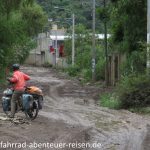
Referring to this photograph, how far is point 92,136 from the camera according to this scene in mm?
13789

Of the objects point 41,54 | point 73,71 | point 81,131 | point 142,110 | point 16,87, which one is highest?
point 16,87

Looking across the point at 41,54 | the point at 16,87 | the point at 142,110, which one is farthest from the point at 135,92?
the point at 41,54

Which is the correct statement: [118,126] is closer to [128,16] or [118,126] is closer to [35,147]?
[35,147]

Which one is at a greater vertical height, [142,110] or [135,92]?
[135,92]

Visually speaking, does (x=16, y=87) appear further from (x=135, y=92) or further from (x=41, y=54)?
(x=41, y=54)

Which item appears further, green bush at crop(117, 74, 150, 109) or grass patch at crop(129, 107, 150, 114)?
green bush at crop(117, 74, 150, 109)

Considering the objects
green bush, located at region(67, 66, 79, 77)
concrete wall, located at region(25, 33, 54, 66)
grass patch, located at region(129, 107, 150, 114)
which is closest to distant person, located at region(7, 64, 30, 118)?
grass patch, located at region(129, 107, 150, 114)

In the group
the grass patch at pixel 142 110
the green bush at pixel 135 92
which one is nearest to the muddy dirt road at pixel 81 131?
the grass patch at pixel 142 110

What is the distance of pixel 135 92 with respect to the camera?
71.8 ft

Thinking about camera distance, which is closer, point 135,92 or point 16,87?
point 16,87

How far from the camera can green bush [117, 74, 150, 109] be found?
2177cm

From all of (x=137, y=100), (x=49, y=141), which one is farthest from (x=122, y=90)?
(x=49, y=141)

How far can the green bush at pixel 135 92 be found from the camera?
71.4 feet

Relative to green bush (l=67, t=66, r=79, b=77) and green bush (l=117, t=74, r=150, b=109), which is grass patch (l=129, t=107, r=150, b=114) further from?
green bush (l=67, t=66, r=79, b=77)
